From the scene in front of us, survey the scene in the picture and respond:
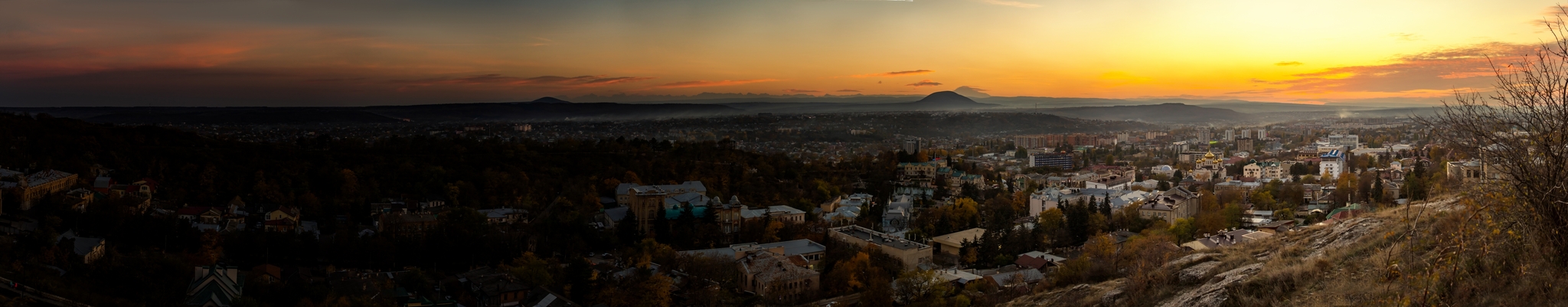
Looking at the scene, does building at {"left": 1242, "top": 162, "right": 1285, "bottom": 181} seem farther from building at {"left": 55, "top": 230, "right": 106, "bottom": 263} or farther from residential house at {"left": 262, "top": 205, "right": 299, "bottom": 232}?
building at {"left": 55, "top": 230, "right": 106, "bottom": 263}

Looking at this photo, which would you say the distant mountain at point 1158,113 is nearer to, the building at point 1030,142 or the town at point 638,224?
the building at point 1030,142

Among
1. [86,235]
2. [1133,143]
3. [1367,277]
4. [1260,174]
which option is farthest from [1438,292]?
[1133,143]

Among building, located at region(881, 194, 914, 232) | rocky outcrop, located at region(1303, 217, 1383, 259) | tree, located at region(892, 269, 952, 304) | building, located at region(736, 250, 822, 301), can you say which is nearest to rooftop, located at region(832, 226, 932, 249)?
building, located at region(881, 194, 914, 232)

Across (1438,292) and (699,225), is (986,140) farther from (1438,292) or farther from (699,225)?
(1438,292)

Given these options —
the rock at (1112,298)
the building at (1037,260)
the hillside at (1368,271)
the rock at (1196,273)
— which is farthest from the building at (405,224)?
the rock at (1196,273)

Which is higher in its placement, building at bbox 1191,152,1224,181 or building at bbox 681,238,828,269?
building at bbox 1191,152,1224,181

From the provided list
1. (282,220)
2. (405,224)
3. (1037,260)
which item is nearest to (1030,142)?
(1037,260)

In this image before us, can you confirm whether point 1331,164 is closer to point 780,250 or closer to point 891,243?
point 891,243
